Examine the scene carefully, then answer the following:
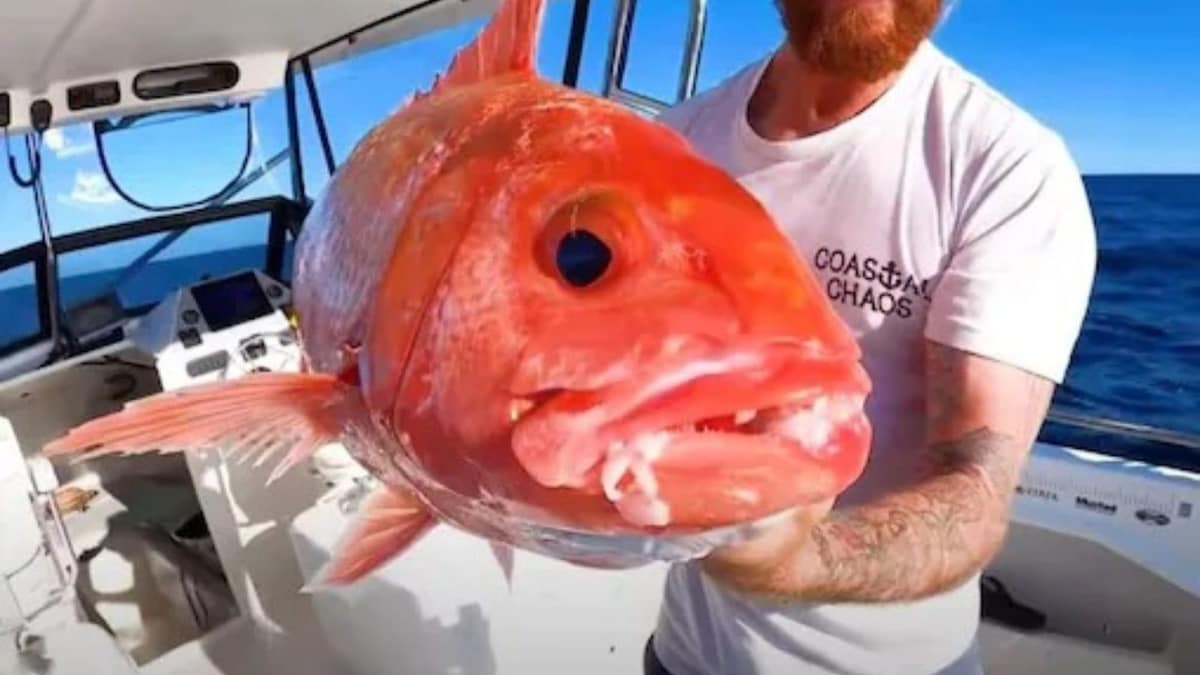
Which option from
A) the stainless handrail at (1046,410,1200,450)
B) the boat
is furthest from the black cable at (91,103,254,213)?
the stainless handrail at (1046,410,1200,450)

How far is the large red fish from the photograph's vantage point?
1.78 ft

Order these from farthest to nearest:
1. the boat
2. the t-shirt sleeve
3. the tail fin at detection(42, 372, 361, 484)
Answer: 1. the boat
2. the t-shirt sleeve
3. the tail fin at detection(42, 372, 361, 484)

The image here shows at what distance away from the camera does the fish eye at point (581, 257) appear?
1.98ft

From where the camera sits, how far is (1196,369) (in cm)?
925

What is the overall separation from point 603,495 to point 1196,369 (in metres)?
9.71

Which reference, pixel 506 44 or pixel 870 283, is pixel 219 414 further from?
pixel 870 283

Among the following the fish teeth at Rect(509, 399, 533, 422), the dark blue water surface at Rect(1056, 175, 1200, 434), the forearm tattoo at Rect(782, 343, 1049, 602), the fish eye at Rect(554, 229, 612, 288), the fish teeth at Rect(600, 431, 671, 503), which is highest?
the fish eye at Rect(554, 229, 612, 288)

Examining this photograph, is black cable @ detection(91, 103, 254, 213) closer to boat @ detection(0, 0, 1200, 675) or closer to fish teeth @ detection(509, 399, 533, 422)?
boat @ detection(0, 0, 1200, 675)

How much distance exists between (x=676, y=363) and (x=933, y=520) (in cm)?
48

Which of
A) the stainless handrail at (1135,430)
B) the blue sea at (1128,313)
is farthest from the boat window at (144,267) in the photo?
the stainless handrail at (1135,430)

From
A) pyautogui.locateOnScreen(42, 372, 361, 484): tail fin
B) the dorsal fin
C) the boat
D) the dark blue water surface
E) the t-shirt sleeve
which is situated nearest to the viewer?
pyautogui.locateOnScreen(42, 372, 361, 484): tail fin

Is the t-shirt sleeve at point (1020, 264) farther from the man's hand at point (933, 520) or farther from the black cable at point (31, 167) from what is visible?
the black cable at point (31, 167)

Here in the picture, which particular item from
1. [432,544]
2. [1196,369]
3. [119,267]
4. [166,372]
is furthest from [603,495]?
[1196,369]

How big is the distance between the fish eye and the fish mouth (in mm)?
70
